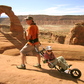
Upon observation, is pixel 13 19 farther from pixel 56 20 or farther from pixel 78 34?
pixel 56 20

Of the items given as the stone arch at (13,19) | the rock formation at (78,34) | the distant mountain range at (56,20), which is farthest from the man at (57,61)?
the distant mountain range at (56,20)

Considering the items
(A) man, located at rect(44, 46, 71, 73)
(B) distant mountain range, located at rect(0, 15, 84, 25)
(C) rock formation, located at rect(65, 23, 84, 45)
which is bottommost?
(B) distant mountain range, located at rect(0, 15, 84, 25)

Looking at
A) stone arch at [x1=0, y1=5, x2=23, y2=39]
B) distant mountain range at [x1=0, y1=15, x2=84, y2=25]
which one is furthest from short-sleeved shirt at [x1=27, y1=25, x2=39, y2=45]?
distant mountain range at [x1=0, y1=15, x2=84, y2=25]

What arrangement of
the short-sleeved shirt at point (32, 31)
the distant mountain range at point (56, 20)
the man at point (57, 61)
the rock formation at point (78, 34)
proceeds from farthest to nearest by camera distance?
1. the distant mountain range at point (56, 20)
2. the rock formation at point (78, 34)
3. the short-sleeved shirt at point (32, 31)
4. the man at point (57, 61)

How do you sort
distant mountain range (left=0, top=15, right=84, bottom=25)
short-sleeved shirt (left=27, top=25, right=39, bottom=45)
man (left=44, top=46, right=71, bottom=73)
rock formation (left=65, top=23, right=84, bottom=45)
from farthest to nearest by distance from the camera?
distant mountain range (left=0, top=15, right=84, bottom=25) < rock formation (left=65, top=23, right=84, bottom=45) < short-sleeved shirt (left=27, top=25, right=39, bottom=45) < man (left=44, top=46, right=71, bottom=73)

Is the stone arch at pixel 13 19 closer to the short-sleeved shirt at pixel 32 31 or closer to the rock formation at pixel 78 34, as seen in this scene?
the rock formation at pixel 78 34

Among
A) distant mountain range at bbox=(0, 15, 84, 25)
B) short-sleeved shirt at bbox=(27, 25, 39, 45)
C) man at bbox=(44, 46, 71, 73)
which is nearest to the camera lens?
man at bbox=(44, 46, 71, 73)

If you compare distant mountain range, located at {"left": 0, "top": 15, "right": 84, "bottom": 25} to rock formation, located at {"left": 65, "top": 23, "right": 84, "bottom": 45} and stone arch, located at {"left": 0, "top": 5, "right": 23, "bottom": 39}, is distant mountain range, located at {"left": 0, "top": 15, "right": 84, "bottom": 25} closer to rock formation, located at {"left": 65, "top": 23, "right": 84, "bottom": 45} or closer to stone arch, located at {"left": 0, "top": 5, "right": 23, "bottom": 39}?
stone arch, located at {"left": 0, "top": 5, "right": 23, "bottom": 39}

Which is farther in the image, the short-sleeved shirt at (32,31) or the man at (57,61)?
the short-sleeved shirt at (32,31)

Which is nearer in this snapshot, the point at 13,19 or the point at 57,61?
the point at 57,61

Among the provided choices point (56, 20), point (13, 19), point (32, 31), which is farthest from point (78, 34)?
point (56, 20)

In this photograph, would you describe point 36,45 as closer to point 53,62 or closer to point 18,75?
point 53,62

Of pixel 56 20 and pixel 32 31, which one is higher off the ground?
pixel 32 31

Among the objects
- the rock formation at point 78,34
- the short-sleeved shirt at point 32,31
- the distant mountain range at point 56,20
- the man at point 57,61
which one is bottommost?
the distant mountain range at point 56,20
